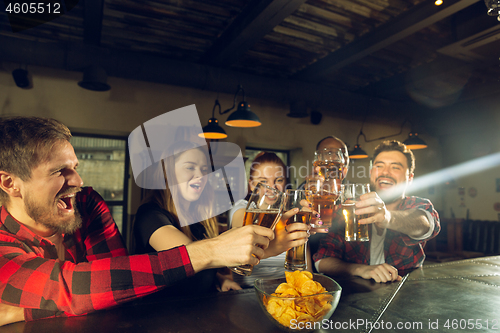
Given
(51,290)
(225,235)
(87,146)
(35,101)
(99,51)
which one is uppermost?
(99,51)

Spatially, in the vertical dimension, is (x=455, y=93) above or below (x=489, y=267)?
above

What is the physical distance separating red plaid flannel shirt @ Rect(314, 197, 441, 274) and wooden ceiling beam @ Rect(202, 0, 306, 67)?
2.09m

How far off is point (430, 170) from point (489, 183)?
1154mm

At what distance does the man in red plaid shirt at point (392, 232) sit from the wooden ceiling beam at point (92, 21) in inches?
114

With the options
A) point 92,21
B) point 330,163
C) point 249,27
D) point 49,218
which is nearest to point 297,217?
point 330,163

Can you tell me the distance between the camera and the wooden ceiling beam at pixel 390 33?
293 centimetres

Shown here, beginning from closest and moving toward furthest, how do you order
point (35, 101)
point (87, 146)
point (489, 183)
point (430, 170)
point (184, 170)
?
point (184, 170)
point (35, 101)
point (87, 146)
point (489, 183)
point (430, 170)

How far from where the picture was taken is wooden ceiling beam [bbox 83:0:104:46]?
9.75 feet

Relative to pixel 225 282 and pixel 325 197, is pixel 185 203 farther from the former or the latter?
pixel 325 197

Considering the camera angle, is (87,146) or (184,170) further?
(87,146)

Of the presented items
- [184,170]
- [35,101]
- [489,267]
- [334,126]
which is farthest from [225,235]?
[334,126]

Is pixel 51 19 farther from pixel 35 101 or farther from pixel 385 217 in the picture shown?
pixel 385 217

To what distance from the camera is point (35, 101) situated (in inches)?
158

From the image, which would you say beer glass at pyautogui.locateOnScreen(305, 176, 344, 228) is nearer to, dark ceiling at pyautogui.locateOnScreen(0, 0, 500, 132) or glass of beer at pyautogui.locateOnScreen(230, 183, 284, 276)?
glass of beer at pyautogui.locateOnScreen(230, 183, 284, 276)
